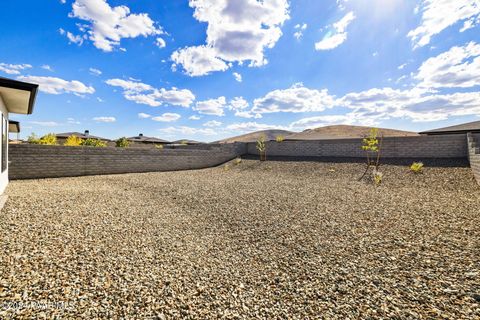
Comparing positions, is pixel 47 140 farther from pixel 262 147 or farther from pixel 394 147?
pixel 394 147

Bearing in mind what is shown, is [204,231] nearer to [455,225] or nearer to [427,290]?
[427,290]

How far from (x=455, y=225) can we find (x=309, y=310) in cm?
429

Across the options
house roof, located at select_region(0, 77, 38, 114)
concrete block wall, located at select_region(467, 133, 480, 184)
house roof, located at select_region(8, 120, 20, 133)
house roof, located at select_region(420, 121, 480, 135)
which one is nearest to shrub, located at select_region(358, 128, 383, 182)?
concrete block wall, located at select_region(467, 133, 480, 184)

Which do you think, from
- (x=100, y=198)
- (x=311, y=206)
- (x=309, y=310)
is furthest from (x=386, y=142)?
(x=100, y=198)

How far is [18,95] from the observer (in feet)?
21.5

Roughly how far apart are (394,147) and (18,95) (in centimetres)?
1788

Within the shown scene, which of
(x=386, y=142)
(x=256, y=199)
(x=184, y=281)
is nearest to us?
(x=184, y=281)

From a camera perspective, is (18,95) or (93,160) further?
(93,160)

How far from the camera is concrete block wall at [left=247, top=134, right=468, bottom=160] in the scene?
37.7 ft

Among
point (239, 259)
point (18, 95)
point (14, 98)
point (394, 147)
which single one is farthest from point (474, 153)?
point (14, 98)

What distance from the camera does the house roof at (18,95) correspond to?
5.58 meters

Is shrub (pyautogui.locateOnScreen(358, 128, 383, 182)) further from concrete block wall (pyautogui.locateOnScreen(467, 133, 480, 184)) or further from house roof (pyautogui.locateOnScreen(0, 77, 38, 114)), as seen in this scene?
house roof (pyautogui.locateOnScreen(0, 77, 38, 114))

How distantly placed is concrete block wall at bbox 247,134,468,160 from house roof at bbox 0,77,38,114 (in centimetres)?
1589

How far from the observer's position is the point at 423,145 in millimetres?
12391
